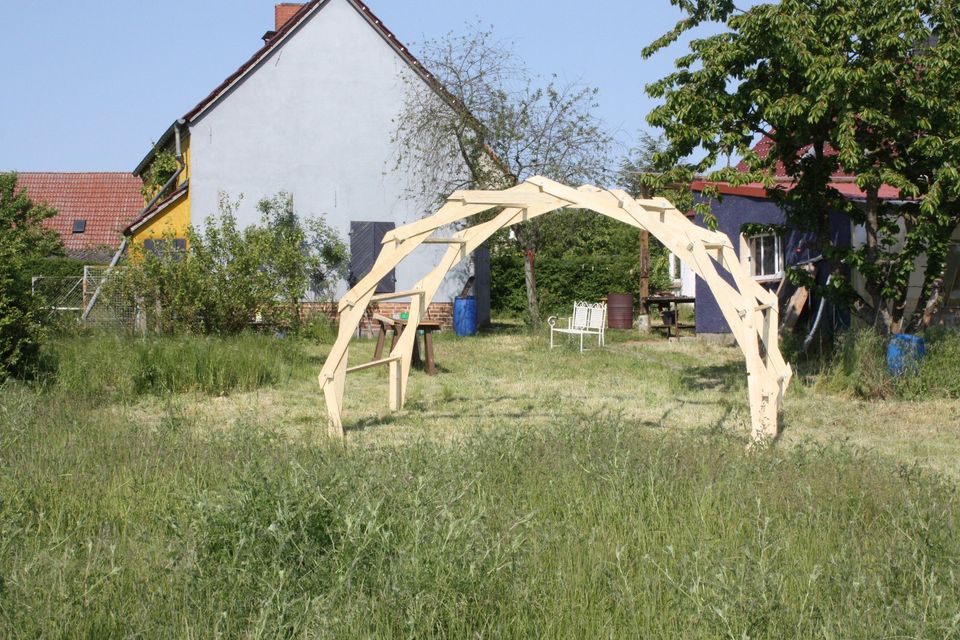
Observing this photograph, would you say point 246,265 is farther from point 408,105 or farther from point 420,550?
point 420,550

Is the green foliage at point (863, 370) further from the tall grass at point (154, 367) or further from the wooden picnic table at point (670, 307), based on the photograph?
the wooden picnic table at point (670, 307)

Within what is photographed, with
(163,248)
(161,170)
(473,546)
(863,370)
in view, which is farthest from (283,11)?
(473,546)

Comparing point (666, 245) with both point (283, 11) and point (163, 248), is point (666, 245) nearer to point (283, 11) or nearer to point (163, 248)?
point (163, 248)

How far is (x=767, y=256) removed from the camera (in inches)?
708

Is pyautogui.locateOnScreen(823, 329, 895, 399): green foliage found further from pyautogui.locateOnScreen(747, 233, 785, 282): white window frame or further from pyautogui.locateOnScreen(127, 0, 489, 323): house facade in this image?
pyautogui.locateOnScreen(127, 0, 489, 323): house facade

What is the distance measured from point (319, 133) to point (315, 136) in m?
0.11

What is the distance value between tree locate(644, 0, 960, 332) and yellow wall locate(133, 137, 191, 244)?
41.2 ft

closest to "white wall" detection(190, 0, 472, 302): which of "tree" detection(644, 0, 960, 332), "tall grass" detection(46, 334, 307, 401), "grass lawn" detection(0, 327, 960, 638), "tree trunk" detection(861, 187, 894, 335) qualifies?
"tall grass" detection(46, 334, 307, 401)

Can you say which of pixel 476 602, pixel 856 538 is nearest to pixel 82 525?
pixel 476 602

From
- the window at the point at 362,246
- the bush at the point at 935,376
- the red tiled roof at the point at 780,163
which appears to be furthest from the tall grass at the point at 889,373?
the window at the point at 362,246

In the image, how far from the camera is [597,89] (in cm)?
2238

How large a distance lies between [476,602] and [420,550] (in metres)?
0.40

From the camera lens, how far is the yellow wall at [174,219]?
865 inches

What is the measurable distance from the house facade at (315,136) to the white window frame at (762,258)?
7.44 metres
